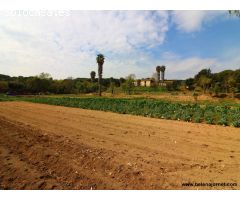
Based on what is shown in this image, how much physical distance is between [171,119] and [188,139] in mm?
5959

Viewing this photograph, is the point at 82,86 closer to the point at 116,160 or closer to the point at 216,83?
the point at 216,83

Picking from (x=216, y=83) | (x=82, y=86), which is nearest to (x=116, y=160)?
(x=216, y=83)

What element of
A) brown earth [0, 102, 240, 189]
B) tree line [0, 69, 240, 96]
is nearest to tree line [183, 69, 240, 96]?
tree line [0, 69, 240, 96]

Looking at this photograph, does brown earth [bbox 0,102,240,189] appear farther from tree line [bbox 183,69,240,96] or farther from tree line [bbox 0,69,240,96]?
tree line [bbox 0,69,240,96]

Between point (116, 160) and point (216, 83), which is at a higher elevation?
point (216, 83)

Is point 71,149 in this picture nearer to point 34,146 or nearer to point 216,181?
point 34,146

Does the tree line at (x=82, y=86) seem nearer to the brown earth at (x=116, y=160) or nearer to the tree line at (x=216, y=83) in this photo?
the tree line at (x=216, y=83)

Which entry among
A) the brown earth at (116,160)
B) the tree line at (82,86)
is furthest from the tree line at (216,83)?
the brown earth at (116,160)

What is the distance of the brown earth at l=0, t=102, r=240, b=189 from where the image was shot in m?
4.98

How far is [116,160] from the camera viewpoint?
6.25 metres

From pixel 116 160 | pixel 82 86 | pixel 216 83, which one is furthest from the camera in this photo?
pixel 82 86

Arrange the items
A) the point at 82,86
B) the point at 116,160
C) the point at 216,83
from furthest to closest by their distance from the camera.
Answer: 1. the point at 82,86
2. the point at 216,83
3. the point at 116,160

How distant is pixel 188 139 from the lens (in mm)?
8953

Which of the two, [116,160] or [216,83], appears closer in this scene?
[116,160]
